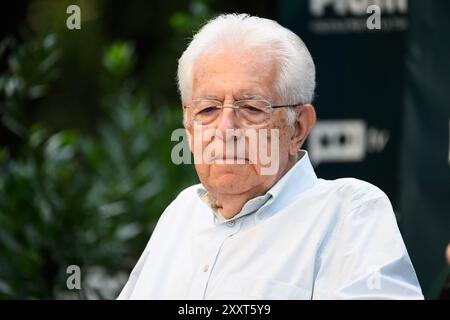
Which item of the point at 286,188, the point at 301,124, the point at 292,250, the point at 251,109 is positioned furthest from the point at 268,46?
the point at 292,250

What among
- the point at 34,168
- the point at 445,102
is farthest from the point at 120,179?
the point at 445,102

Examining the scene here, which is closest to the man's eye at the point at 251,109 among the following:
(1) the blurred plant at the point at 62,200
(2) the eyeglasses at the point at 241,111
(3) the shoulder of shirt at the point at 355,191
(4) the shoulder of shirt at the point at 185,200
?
(2) the eyeglasses at the point at 241,111

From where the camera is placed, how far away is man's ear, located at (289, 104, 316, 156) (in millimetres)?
3117

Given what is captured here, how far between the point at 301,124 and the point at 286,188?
8.0 inches

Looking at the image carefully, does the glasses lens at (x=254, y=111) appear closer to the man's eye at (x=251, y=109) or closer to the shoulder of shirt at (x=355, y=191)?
the man's eye at (x=251, y=109)

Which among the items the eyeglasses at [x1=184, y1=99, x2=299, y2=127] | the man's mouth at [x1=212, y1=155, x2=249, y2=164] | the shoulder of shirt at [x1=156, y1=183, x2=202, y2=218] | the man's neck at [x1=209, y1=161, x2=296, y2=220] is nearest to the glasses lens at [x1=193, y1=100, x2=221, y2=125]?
the eyeglasses at [x1=184, y1=99, x2=299, y2=127]

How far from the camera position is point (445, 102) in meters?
4.30

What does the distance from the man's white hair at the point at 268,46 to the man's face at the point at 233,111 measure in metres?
0.02

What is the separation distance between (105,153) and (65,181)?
29.0 inches

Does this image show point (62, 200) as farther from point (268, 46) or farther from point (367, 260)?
point (367, 260)

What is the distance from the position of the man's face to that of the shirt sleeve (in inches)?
11.7

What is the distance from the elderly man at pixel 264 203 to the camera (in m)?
2.83

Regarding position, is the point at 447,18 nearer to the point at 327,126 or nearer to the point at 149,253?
the point at 327,126

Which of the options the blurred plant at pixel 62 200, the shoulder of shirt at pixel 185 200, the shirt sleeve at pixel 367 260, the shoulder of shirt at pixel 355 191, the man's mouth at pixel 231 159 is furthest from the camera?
the blurred plant at pixel 62 200
